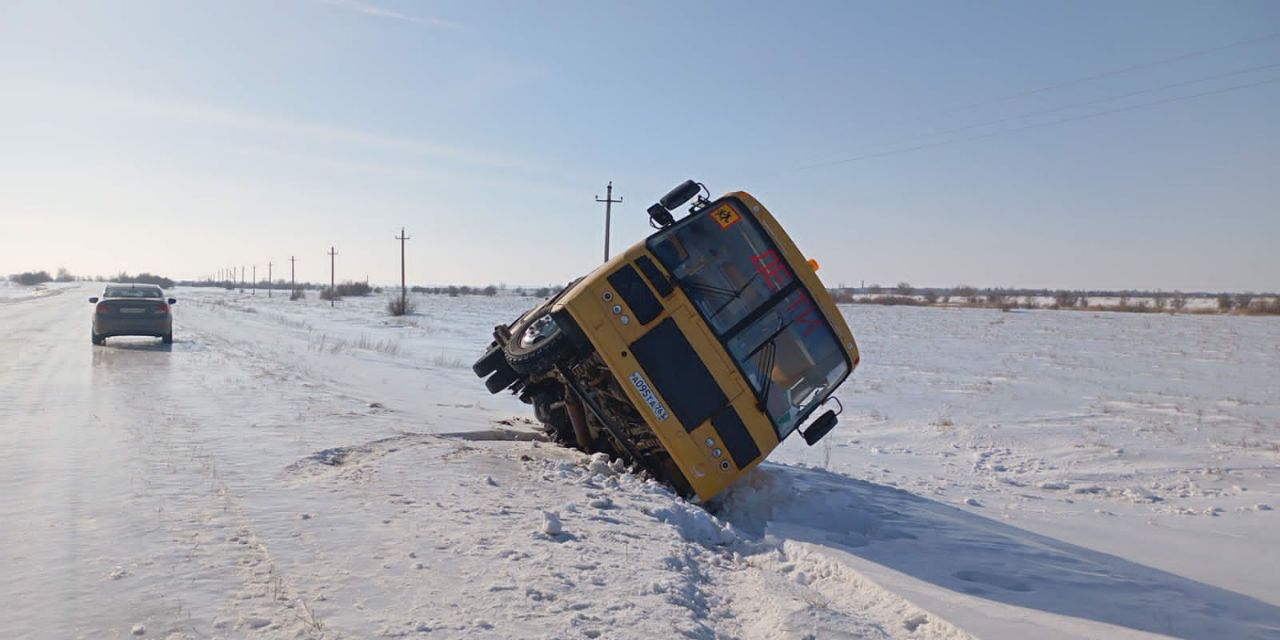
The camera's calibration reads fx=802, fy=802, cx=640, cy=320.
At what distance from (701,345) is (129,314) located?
17.6 m

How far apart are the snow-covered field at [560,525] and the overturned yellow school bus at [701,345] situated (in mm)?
531

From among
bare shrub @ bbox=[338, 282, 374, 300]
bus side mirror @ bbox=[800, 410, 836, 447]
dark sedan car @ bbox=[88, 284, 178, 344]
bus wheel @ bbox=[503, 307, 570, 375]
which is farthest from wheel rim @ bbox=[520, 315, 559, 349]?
bare shrub @ bbox=[338, 282, 374, 300]

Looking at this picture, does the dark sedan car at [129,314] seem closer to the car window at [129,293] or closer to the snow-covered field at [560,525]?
the car window at [129,293]

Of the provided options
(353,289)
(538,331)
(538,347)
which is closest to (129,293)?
(538,331)

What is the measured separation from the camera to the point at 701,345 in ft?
22.4

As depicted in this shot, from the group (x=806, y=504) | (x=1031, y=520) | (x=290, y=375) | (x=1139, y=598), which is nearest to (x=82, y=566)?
(x=806, y=504)

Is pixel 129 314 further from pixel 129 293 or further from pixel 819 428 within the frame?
pixel 819 428

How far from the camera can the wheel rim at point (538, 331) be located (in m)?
8.02

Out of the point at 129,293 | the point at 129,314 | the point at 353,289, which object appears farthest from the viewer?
the point at 353,289

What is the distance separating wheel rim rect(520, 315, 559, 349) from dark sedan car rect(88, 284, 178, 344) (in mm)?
13398

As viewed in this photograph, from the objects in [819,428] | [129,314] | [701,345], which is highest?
[701,345]

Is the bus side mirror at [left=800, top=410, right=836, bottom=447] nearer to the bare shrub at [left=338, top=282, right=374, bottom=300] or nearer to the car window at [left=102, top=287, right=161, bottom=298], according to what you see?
the car window at [left=102, top=287, right=161, bottom=298]

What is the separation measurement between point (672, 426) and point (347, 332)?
27.6 metres

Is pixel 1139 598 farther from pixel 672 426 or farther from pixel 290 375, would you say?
pixel 290 375
